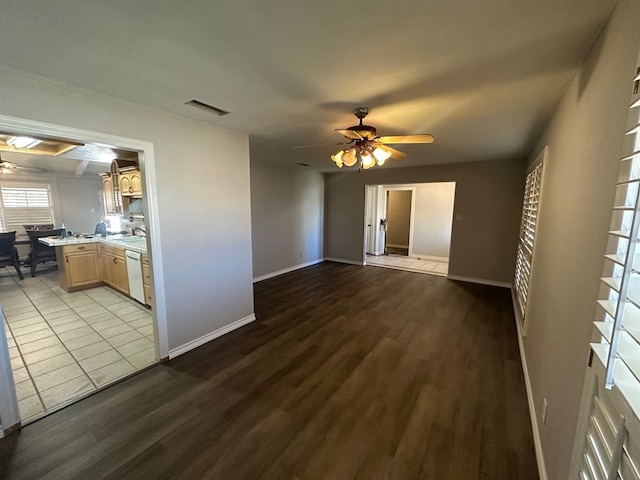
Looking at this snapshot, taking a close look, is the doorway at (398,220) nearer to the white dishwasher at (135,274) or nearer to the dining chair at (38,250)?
the white dishwasher at (135,274)

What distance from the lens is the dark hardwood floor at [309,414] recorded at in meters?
1.56

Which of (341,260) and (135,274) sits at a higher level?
(135,274)

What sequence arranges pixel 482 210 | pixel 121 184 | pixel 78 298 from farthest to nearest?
1. pixel 482 210
2. pixel 121 184
3. pixel 78 298

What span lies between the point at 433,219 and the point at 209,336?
21.0 ft

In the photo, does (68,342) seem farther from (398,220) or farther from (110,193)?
(398,220)

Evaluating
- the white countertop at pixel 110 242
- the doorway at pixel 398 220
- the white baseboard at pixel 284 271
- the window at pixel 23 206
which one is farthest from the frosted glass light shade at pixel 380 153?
the window at pixel 23 206

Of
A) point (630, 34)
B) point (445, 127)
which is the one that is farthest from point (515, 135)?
point (630, 34)

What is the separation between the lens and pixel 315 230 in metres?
6.72

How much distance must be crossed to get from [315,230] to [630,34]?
19.5 feet

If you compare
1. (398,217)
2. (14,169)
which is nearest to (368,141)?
(398,217)

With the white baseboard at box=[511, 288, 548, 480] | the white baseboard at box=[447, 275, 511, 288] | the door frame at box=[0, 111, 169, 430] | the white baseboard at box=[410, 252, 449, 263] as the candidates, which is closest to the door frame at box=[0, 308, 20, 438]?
the door frame at box=[0, 111, 169, 430]

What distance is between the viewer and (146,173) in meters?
2.31

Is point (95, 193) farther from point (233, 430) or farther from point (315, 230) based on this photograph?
point (233, 430)

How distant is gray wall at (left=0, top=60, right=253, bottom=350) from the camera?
1.82 metres
